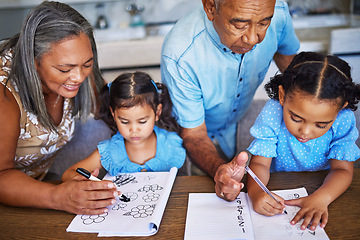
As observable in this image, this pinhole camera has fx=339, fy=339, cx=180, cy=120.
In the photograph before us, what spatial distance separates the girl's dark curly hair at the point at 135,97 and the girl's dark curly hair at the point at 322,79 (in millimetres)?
541

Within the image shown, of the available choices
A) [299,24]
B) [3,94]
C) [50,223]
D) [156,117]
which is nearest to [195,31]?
[156,117]

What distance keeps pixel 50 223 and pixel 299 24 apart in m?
2.92

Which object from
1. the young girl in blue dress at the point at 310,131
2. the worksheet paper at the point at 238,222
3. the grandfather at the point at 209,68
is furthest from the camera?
the grandfather at the point at 209,68

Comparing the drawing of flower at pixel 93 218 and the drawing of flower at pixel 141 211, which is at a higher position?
the drawing of flower at pixel 141 211

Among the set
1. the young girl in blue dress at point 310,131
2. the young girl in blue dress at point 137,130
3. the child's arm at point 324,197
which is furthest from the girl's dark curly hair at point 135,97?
the child's arm at point 324,197

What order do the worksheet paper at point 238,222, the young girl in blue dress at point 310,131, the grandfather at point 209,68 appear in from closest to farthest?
the worksheet paper at point 238,222, the young girl in blue dress at point 310,131, the grandfather at point 209,68

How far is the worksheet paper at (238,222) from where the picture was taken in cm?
85

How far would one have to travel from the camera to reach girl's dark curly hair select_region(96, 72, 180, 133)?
4.46 feet

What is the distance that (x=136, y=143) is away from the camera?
4.75 ft

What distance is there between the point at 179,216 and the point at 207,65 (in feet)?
2.23

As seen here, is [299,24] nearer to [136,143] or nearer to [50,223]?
[136,143]

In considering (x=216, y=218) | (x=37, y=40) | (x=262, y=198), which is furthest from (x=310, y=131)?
(x=37, y=40)

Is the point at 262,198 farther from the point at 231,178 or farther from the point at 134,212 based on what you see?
the point at 134,212

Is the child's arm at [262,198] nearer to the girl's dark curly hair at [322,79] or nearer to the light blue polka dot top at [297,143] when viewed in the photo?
the light blue polka dot top at [297,143]
